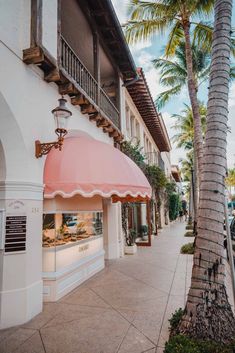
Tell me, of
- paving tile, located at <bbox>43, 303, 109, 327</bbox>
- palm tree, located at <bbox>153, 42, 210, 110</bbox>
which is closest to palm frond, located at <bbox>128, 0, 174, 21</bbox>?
palm tree, located at <bbox>153, 42, 210, 110</bbox>

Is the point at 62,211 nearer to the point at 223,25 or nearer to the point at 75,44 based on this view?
the point at 223,25

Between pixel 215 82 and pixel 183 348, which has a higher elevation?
pixel 215 82

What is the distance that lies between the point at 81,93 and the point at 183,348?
22.1 ft

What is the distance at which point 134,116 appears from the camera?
1664 centimetres

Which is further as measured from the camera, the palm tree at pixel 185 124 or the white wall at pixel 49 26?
the palm tree at pixel 185 124

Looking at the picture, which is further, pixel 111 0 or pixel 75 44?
pixel 75 44

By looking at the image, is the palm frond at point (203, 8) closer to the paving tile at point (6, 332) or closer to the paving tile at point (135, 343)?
the paving tile at point (135, 343)

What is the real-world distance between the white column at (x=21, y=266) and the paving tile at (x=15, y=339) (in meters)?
0.35

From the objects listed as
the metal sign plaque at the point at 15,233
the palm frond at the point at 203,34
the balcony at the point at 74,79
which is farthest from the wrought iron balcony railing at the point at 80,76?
the palm frond at the point at 203,34

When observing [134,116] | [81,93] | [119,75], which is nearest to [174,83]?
[134,116]

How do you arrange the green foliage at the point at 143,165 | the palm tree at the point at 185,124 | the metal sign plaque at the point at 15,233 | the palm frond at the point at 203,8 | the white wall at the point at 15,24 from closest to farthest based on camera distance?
the white wall at the point at 15,24 < the metal sign plaque at the point at 15,233 < the palm frond at the point at 203,8 < the green foliage at the point at 143,165 < the palm tree at the point at 185,124

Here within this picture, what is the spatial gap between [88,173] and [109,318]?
3.37m

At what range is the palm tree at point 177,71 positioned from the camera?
56.2 feet

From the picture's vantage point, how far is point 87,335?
449 cm
